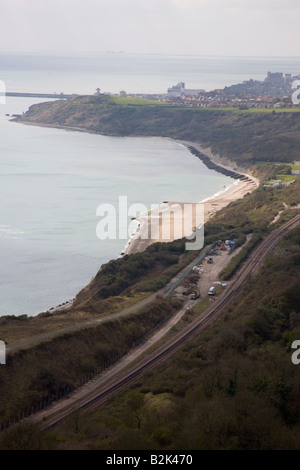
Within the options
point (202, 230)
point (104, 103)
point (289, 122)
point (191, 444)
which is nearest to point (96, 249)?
point (202, 230)

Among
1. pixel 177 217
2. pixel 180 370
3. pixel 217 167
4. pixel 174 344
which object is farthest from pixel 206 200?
pixel 180 370

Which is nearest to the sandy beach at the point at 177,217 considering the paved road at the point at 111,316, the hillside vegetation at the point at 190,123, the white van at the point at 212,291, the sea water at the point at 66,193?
the sea water at the point at 66,193

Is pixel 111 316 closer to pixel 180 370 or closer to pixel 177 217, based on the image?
pixel 180 370

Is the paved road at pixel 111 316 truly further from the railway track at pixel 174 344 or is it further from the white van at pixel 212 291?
the railway track at pixel 174 344

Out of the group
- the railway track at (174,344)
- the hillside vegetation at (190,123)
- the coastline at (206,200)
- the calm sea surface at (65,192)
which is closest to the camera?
the railway track at (174,344)

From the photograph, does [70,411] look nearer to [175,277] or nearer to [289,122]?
[175,277]

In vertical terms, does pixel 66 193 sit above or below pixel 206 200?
above
